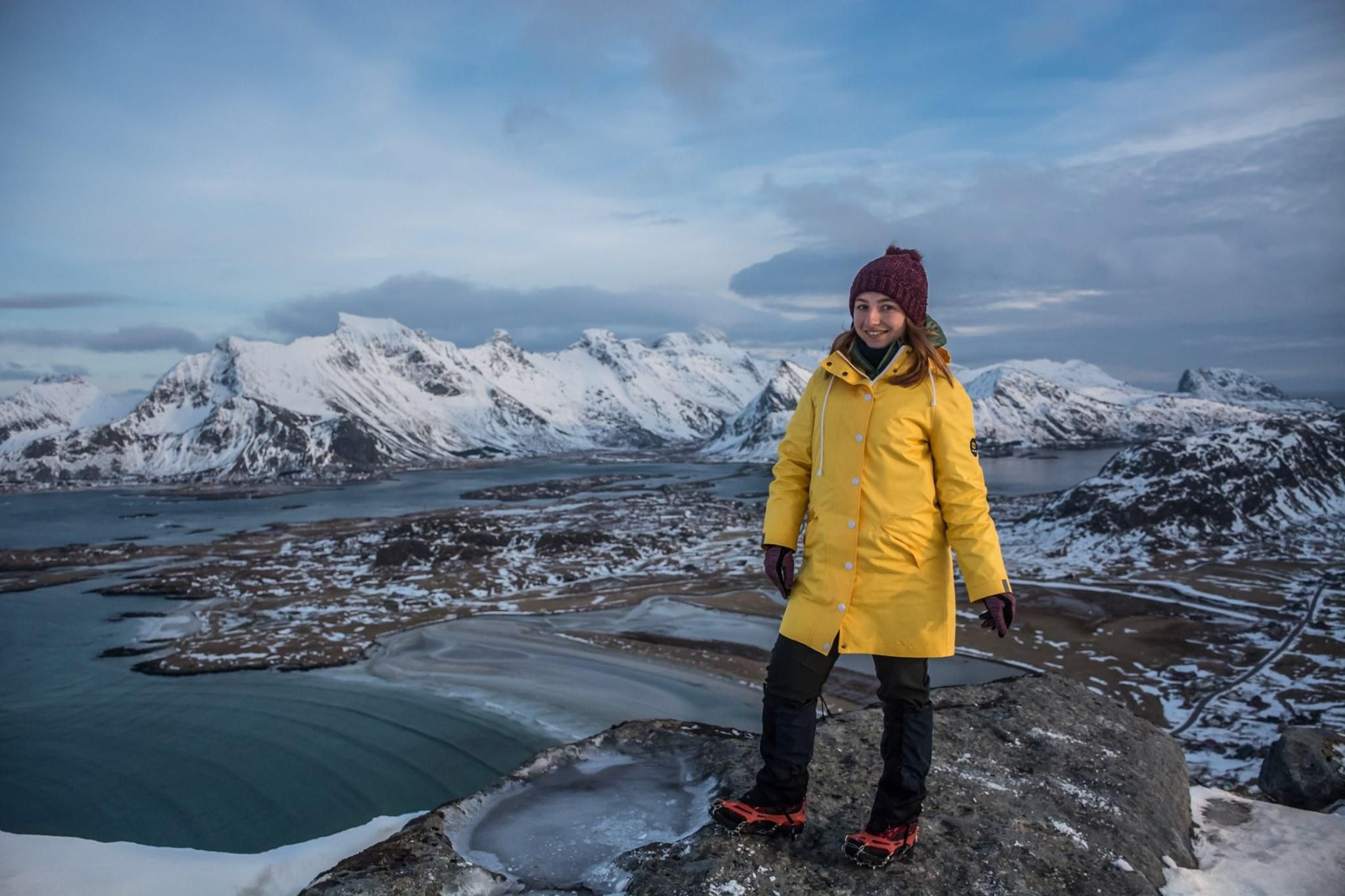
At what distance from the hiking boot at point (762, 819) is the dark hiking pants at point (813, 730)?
1.7 inches

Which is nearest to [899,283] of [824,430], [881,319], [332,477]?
[881,319]

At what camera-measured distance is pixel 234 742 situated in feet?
60.4

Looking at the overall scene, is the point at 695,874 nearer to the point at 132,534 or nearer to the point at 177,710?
the point at 177,710

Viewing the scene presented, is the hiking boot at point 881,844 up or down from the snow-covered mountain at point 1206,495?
up

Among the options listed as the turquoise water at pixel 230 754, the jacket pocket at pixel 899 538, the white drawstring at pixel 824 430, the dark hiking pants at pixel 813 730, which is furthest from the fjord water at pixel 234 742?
the jacket pocket at pixel 899 538

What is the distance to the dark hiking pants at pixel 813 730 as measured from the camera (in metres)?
4.56

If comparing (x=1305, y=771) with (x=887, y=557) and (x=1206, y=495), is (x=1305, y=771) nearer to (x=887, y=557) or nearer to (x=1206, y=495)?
(x=887, y=557)

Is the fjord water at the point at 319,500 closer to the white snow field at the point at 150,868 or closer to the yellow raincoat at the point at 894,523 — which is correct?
the white snow field at the point at 150,868

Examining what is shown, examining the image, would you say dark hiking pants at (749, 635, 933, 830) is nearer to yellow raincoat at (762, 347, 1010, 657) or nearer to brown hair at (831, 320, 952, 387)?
yellow raincoat at (762, 347, 1010, 657)

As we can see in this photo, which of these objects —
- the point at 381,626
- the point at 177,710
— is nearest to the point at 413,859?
the point at 177,710

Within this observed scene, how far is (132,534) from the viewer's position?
68.1 m

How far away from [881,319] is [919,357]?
0.33m

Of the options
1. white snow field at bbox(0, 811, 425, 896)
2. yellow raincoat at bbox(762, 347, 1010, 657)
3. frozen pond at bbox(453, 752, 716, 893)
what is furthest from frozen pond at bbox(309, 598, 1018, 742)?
yellow raincoat at bbox(762, 347, 1010, 657)

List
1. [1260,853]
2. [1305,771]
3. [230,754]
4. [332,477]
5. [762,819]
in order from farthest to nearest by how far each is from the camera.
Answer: [332,477], [230,754], [1305,771], [1260,853], [762,819]
